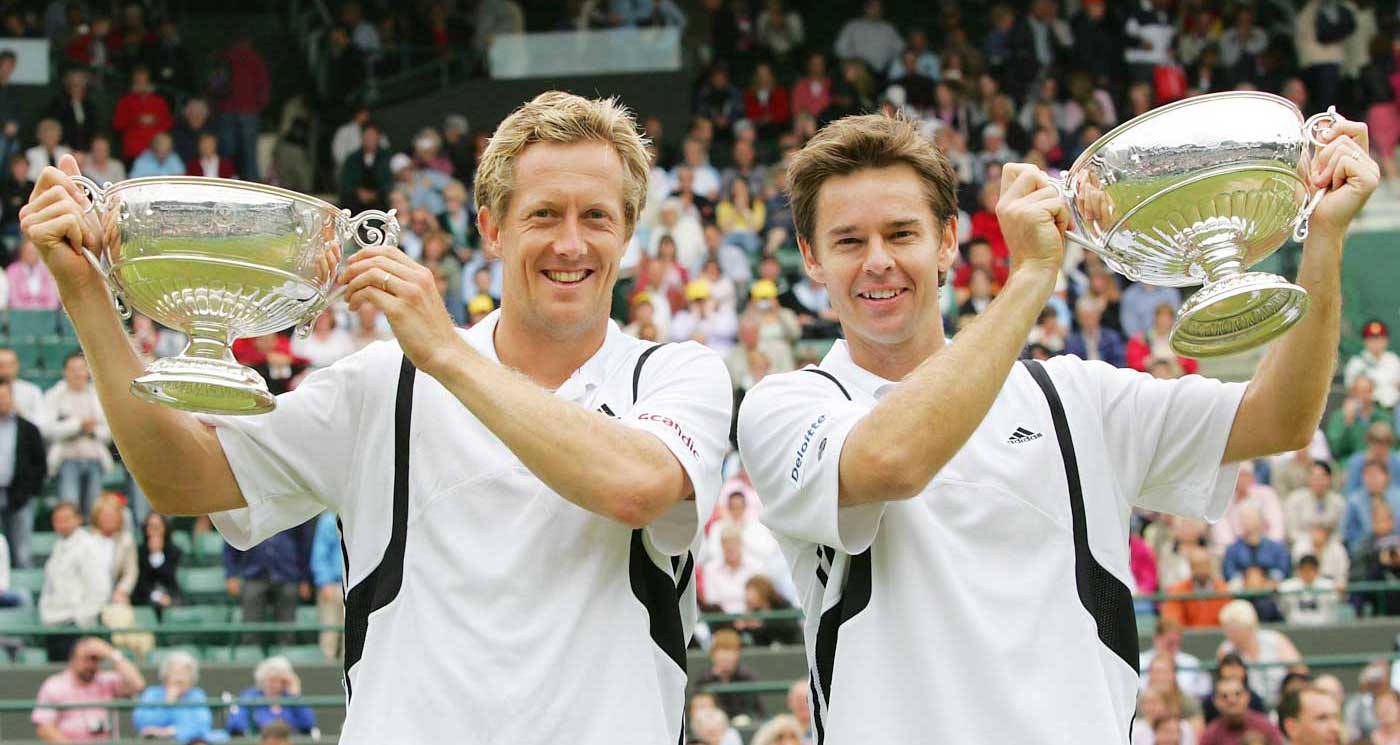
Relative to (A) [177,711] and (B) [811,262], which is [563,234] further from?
(A) [177,711]

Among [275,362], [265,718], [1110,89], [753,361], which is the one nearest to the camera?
[265,718]

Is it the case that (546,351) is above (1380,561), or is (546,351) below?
above

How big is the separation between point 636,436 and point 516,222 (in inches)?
21.3

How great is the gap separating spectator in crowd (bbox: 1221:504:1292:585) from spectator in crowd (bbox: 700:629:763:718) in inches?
140

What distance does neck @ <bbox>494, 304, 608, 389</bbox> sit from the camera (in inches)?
153

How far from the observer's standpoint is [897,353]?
3941 millimetres

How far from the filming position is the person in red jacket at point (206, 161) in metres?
17.8

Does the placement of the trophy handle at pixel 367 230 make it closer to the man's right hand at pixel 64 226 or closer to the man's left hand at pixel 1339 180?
the man's right hand at pixel 64 226

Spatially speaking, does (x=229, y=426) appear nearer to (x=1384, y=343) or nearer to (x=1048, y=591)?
(x=1048, y=591)

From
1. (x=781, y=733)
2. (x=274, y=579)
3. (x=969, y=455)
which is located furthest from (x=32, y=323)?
(x=969, y=455)

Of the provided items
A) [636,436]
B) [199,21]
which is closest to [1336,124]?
[636,436]

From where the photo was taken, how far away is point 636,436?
3592 millimetres

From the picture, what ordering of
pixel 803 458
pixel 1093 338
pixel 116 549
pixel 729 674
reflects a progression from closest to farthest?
pixel 803 458 → pixel 729 674 → pixel 116 549 → pixel 1093 338

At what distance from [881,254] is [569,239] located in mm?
606
